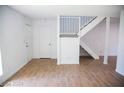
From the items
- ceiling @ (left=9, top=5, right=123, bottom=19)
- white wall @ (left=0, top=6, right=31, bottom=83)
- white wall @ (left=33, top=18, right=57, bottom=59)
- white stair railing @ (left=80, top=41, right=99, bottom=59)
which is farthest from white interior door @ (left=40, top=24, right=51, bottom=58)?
ceiling @ (left=9, top=5, right=123, bottom=19)

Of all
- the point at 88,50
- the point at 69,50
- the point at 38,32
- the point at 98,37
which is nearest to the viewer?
the point at 69,50

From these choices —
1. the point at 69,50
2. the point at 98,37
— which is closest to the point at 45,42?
the point at 69,50

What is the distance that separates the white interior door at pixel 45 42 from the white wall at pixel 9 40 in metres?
2.35

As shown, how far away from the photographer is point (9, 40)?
4297 millimetres

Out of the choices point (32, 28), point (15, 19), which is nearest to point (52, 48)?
point (32, 28)

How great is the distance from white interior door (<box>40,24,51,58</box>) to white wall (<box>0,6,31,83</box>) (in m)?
2.35

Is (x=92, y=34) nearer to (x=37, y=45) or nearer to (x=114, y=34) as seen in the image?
(x=114, y=34)

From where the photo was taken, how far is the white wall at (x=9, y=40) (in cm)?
383

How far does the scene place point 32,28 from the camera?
25.2 ft

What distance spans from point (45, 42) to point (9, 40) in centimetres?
361

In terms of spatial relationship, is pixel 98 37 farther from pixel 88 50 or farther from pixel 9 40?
pixel 9 40

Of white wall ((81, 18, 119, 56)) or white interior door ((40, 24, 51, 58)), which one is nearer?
white interior door ((40, 24, 51, 58))

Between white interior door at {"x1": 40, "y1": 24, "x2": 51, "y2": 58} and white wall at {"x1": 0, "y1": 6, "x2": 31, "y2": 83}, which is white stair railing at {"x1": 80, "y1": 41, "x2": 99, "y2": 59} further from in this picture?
white wall at {"x1": 0, "y1": 6, "x2": 31, "y2": 83}

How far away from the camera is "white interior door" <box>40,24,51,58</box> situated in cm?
775
